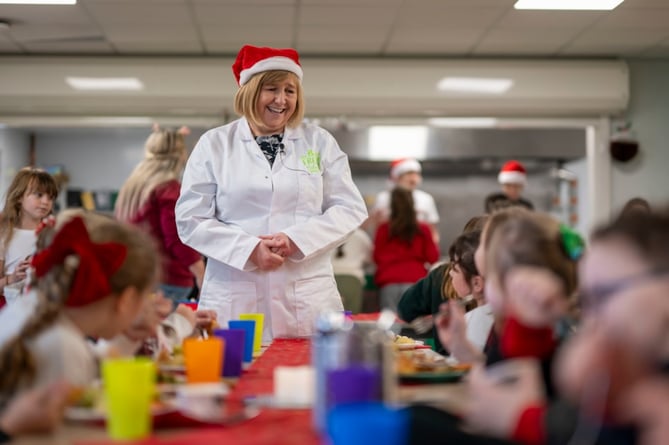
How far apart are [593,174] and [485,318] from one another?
541 centimetres

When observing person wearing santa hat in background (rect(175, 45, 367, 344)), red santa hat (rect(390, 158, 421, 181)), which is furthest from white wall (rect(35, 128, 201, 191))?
person wearing santa hat in background (rect(175, 45, 367, 344))

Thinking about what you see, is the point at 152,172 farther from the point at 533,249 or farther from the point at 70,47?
the point at 533,249

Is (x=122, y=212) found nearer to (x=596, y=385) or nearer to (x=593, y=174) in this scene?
(x=596, y=385)

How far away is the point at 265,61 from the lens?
303 centimetres

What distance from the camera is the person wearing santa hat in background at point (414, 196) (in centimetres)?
694

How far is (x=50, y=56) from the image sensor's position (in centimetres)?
672

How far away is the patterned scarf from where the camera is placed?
3007mm

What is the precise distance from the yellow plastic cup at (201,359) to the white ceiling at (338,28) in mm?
4129

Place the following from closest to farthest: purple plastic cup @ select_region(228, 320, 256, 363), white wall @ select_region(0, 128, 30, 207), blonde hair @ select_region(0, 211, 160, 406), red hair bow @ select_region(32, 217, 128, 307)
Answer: blonde hair @ select_region(0, 211, 160, 406) → red hair bow @ select_region(32, 217, 128, 307) → purple plastic cup @ select_region(228, 320, 256, 363) → white wall @ select_region(0, 128, 30, 207)

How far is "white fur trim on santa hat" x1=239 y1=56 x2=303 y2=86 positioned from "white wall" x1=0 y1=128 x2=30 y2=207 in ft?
17.2

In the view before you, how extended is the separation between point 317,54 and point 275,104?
3894mm

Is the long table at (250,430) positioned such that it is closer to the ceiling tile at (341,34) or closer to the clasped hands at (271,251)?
the clasped hands at (271,251)

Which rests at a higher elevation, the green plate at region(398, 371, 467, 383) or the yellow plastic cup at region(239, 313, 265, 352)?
the yellow plastic cup at region(239, 313, 265, 352)

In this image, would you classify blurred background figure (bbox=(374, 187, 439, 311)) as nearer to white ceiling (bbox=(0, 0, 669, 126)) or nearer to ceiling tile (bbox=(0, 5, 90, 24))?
white ceiling (bbox=(0, 0, 669, 126))
